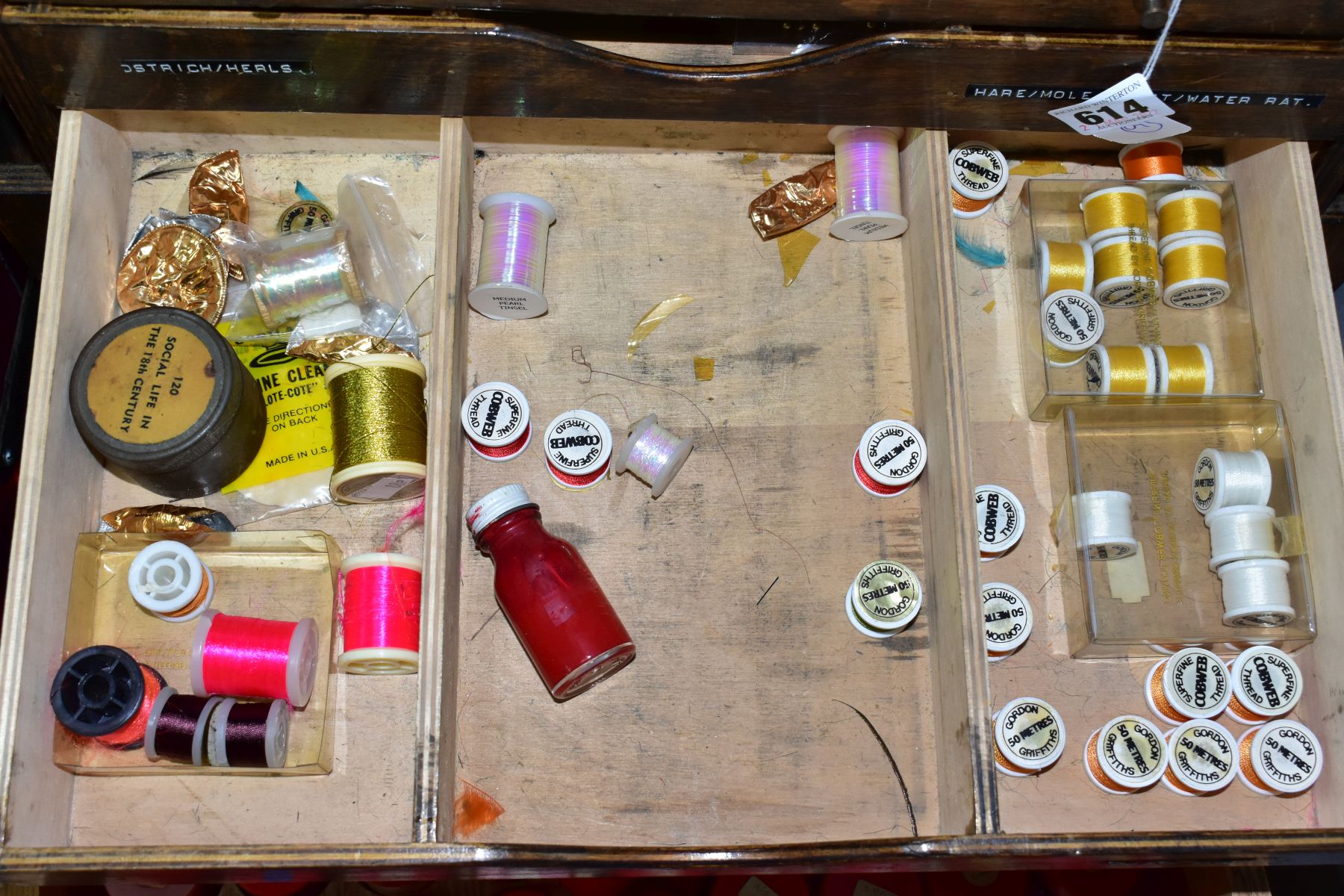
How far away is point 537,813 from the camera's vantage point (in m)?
1.70

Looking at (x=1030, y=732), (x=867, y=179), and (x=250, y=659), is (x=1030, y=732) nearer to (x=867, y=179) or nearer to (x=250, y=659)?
(x=867, y=179)

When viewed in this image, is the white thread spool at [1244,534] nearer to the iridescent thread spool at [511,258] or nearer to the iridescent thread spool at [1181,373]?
the iridescent thread spool at [1181,373]

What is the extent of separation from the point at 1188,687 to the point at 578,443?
1.14 m

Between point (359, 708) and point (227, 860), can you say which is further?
point (359, 708)

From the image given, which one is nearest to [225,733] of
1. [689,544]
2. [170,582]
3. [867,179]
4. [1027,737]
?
[170,582]

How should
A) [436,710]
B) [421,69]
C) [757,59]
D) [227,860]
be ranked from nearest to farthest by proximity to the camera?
[227,860]
[436,710]
[421,69]
[757,59]

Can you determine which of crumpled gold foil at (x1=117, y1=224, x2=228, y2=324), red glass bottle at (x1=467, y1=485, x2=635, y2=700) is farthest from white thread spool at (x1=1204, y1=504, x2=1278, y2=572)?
crumpled gold foil at (x1=117, y1=224, x2=228, y2=324)

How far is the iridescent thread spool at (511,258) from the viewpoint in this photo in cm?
185

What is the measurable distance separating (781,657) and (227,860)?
3.00 ft

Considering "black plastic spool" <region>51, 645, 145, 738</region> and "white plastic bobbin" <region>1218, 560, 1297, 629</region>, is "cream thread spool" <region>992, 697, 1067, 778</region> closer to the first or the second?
"white plastic bobbin" <region>1218, 560, 1297, 629</region>

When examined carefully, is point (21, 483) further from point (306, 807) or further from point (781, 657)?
point (781, 657)

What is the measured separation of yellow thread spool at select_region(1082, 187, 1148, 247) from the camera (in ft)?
6.40

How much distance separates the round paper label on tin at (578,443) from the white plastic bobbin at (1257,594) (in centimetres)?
112

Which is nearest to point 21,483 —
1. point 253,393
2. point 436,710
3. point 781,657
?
point 253,393
